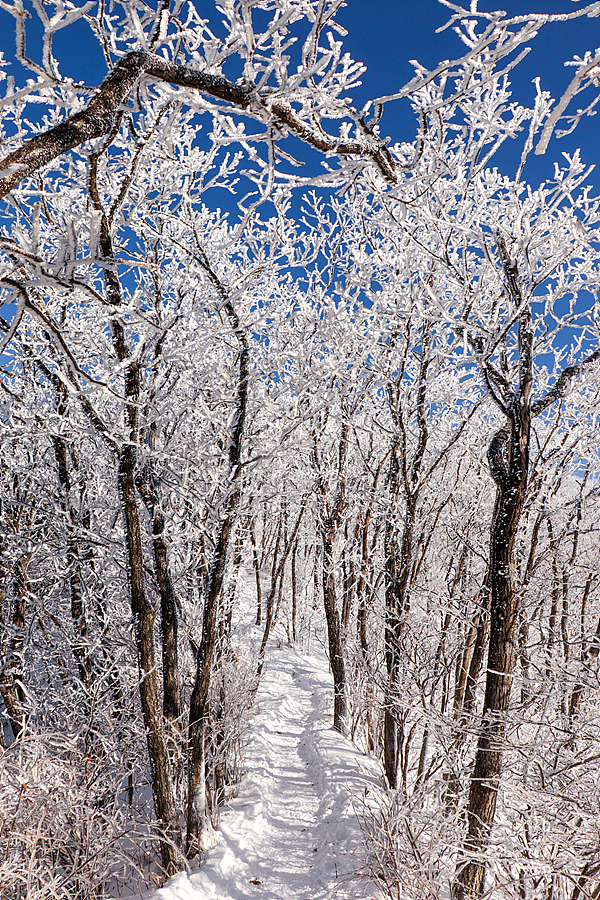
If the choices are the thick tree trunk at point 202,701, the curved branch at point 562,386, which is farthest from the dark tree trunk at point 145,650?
the curved branch at point 562,386

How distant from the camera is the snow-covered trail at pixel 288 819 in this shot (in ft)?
15.4

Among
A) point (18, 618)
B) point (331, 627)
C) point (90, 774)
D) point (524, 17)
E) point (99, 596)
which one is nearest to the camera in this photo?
point (524, 17)

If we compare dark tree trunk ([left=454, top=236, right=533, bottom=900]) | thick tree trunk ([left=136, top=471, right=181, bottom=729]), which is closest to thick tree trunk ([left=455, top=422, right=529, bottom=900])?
dark tree trunk ([left=454, top=236, right=533, bottom=900])

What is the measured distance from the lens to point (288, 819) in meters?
6.39

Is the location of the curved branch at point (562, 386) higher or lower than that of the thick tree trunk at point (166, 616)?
higher

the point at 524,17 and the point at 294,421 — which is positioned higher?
the point at 524,17

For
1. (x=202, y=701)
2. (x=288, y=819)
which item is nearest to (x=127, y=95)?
(x=202, y=701)

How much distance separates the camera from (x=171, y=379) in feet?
20.1

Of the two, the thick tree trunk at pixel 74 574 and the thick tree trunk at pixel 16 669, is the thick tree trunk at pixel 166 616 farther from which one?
the thick tree trunk at pixel 16 669

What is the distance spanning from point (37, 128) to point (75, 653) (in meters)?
6.60

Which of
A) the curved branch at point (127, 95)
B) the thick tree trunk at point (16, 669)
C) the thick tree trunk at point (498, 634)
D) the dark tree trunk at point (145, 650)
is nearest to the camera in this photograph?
the curved branch at point (127, 95)

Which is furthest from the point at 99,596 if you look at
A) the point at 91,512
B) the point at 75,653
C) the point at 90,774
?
the point at 90,774

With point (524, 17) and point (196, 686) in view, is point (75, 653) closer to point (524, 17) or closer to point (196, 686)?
point (196, 686)

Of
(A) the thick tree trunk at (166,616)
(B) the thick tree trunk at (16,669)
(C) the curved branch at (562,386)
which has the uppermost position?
(C) the curved branch at (562,386)
